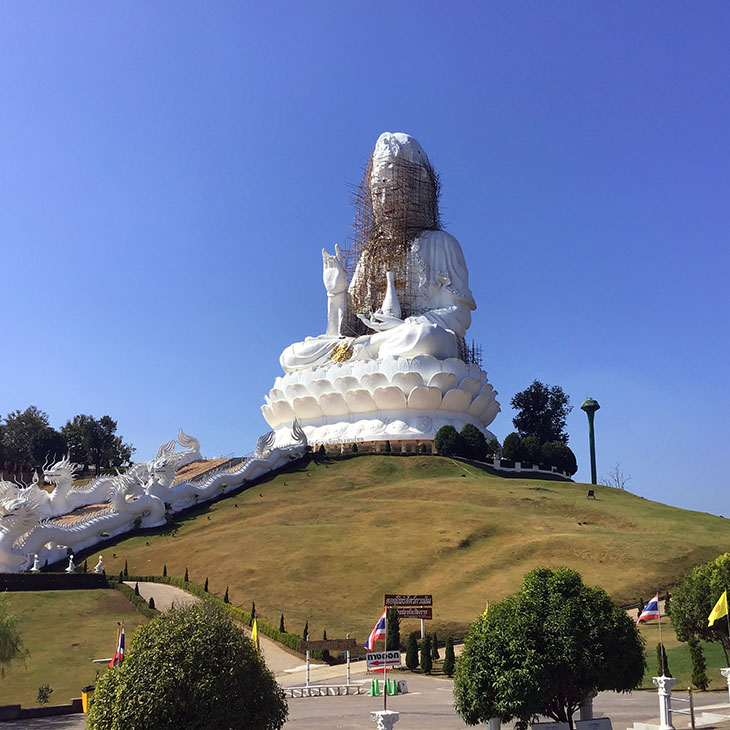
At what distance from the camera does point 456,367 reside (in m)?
45.0

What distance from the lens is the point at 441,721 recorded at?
1214cm

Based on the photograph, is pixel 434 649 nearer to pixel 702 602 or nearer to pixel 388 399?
pixel 702 602

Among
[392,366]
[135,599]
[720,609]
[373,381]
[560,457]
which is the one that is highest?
[392,366]

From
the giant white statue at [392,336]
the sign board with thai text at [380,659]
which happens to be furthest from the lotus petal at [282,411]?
the sign board with thai text at [380,659]

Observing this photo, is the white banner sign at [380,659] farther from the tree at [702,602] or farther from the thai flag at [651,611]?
the tree at [702,602]

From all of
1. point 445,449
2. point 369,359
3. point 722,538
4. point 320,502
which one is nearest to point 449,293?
point 369,359

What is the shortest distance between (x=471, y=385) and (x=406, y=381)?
12.8 ft

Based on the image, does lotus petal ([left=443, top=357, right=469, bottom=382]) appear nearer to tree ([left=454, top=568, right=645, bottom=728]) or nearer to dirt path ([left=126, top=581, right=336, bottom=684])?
dirt path ([left=126, top=581, right=336, bottom=684])

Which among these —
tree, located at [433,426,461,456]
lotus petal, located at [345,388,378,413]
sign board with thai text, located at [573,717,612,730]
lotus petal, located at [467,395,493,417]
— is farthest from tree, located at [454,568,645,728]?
lotus petal, located at [467,395,493,417]

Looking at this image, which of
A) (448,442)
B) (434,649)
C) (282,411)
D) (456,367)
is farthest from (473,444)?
(434,649)

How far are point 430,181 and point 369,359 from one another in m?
15.7

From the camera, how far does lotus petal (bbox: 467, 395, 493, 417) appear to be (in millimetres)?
45484

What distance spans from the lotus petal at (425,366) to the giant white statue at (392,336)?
0.05 metres

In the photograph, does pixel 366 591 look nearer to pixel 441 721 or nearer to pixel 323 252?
pixel 441 721
